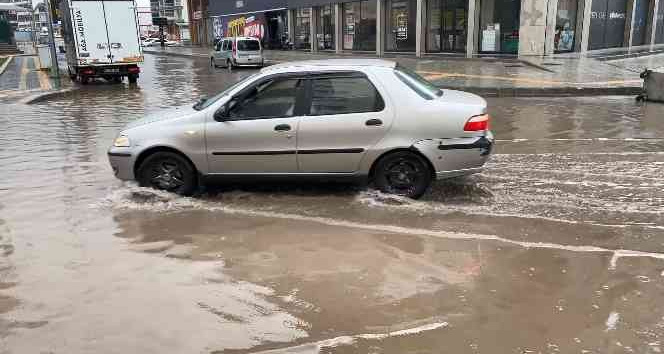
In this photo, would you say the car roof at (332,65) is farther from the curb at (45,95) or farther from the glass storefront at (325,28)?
the glass storefront at (325,28)

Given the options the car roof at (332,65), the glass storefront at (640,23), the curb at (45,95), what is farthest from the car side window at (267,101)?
the glass storefront at (640,23)

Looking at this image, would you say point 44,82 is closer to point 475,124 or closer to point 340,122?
point 340,122

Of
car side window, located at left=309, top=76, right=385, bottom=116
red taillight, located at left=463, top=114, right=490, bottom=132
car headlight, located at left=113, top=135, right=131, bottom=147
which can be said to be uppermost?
car side window, located at left=309, top=76, right=385, bottom=116

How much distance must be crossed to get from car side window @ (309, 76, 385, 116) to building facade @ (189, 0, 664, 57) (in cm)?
2192

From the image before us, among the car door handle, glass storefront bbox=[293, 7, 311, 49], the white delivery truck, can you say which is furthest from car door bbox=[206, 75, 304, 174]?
glass storefront bbox=[293, 7, 311, 49]

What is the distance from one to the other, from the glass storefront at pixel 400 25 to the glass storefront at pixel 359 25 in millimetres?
1244

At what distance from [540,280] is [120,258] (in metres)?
3.55

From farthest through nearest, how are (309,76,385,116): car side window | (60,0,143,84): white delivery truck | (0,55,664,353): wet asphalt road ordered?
1. (60,0,143,84): white delivery truck
2. (309,76,385,116): car side window
3. (0,55,664,353): wet asphalt road

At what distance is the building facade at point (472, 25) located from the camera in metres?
26.3

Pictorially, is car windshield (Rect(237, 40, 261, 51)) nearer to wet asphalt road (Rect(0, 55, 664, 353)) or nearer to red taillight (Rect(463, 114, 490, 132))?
wet asphalt road (Rect(0, 55, 664, 353))

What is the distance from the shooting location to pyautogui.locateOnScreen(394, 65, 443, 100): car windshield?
638 cm

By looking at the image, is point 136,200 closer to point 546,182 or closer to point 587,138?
point 546,182

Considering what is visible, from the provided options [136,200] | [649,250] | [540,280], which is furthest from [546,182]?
[136,200]

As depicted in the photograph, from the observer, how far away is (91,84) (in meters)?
21.8
